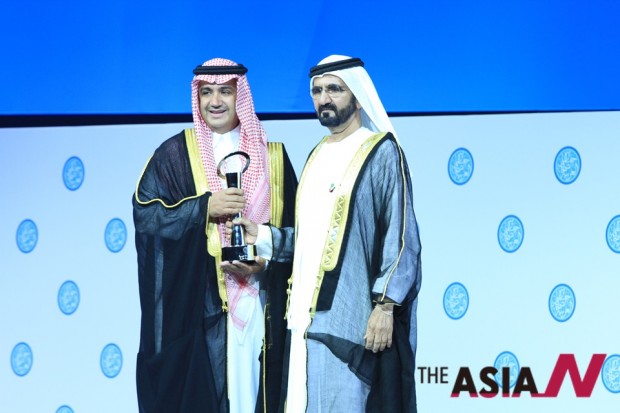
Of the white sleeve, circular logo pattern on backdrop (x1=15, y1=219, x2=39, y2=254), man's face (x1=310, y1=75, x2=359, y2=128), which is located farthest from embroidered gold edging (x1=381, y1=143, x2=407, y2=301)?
circular logo pattern on backdrop (x1=15, y1=219, x2=39, y2=254)

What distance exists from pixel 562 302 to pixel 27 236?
2.29 m

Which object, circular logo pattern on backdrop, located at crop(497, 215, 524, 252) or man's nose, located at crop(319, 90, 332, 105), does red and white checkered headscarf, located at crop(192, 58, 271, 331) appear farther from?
circular logo pattern on backdrop, located at crop(497, 215, 524, 252)

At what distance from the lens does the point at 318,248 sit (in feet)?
14.4

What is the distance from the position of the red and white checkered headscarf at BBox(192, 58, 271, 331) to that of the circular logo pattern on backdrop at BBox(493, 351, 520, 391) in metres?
1.26

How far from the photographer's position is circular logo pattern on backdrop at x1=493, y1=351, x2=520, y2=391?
17.8 ft

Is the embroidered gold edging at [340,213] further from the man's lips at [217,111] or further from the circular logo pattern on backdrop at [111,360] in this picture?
the circular logo pattern on backdrop at [111,360]

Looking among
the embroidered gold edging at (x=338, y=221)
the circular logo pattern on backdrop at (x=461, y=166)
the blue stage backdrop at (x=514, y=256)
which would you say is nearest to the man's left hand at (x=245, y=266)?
the embroidered gold edging at (x=338, y=221)

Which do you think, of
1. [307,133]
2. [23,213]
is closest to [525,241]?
[307,133]

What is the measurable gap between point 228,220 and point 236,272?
183mm

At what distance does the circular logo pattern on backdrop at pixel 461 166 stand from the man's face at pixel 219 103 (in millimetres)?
1126

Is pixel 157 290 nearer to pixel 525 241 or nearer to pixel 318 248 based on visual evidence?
pixel 318 248

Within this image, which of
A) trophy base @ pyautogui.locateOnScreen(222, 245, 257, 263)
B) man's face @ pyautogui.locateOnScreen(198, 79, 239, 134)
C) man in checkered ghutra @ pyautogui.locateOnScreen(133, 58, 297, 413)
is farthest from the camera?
man's face @ pyautogui.locateOnScreen(198, 79, 239, 134)

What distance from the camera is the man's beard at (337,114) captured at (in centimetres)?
444

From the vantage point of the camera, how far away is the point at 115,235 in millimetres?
5809
